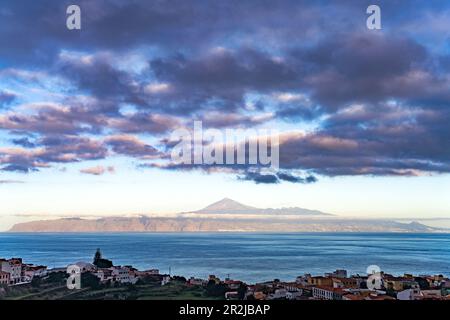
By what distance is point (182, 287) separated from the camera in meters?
6.74

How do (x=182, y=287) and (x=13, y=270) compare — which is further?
(x=13, y=270)

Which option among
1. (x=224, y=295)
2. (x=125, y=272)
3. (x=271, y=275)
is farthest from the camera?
(x=271, y=275)

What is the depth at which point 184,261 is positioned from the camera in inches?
1126

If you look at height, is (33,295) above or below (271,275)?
above

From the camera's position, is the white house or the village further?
the white house

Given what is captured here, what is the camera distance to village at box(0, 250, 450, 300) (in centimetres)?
627

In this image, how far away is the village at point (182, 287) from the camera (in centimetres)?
627

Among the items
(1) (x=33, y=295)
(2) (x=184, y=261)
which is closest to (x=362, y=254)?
(2) (x=184, y=261)

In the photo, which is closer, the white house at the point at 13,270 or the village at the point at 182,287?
the village at the point at 182,287
